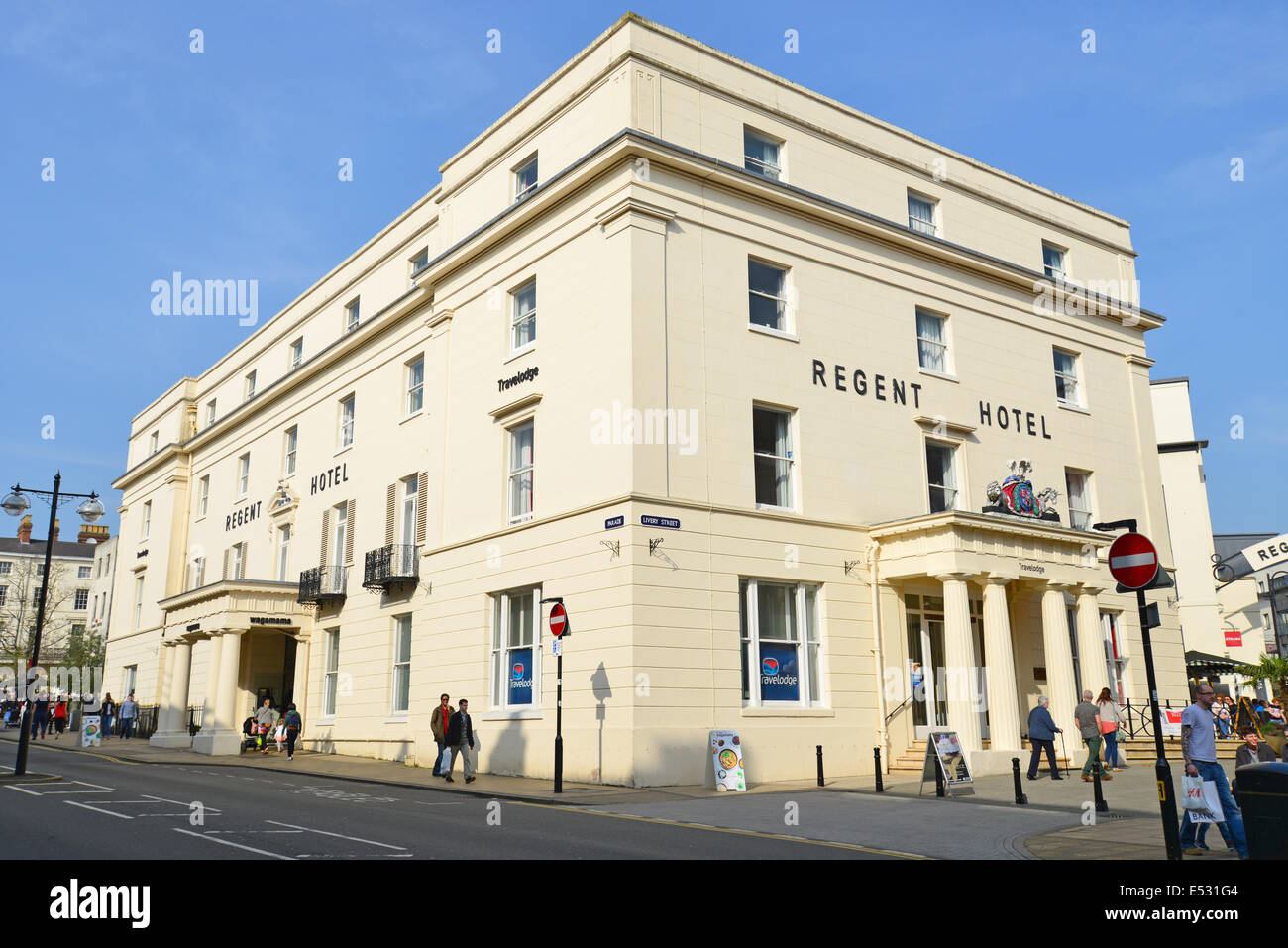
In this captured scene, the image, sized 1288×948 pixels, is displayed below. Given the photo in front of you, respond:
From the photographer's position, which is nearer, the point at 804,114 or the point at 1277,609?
the point at 804,114

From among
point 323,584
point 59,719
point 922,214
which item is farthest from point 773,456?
point 59,719

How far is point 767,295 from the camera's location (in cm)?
2445

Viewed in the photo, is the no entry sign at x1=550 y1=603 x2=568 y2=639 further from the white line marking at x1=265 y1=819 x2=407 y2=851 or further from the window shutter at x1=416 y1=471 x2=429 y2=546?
the window shutter at x1=416 y1=471 x2=429 y2=546

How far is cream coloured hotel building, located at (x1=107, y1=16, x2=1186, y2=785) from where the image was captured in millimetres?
21516

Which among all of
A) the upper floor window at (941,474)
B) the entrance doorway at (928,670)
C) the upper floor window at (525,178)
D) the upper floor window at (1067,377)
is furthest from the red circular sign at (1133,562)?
the upper floor window at (1067,377)

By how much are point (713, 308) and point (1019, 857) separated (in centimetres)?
1459

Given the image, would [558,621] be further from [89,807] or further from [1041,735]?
[1041,735]

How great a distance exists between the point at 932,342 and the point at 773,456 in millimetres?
7031

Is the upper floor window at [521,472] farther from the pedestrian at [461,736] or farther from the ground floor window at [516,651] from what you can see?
the pedestrian at [461,736]

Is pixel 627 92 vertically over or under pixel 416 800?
over

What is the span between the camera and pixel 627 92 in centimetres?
2286

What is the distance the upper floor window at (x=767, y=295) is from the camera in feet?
79.7

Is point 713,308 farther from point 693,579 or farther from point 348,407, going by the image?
point 348,407
